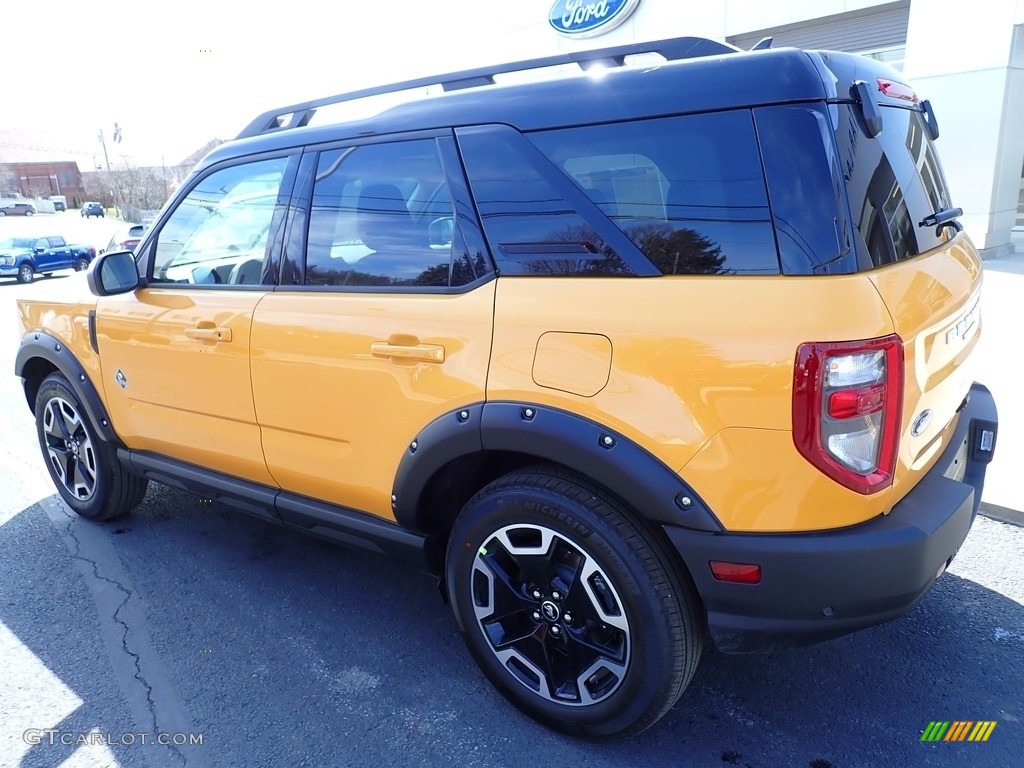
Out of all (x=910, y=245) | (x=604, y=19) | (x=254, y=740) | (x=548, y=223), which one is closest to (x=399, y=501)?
(x=254, y=740)

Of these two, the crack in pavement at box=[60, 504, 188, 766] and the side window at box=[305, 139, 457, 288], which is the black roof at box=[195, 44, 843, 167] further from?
the crack in pavement at box=[60, 504, 188, 766]

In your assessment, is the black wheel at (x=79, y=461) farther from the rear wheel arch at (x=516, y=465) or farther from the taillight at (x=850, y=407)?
the taillight at (x=850, y=407)

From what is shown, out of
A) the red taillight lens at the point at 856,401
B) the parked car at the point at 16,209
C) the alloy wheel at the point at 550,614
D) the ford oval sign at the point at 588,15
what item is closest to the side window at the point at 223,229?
the alloy wheel at the point at 550,614

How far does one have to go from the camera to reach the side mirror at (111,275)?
3.23 m

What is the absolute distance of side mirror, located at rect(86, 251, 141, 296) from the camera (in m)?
3.23

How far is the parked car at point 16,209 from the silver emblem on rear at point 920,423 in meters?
77.1

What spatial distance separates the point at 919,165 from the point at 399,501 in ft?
6.48

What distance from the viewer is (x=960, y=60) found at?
11055 mm

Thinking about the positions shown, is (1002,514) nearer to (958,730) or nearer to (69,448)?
(958,730)

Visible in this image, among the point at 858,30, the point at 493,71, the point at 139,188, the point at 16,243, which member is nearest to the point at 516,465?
the point at 493,71

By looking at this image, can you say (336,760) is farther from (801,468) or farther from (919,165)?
(919,165)

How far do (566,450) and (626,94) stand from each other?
0.98 metres

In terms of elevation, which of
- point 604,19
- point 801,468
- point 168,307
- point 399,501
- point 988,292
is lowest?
point 988,292

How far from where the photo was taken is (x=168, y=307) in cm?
315
